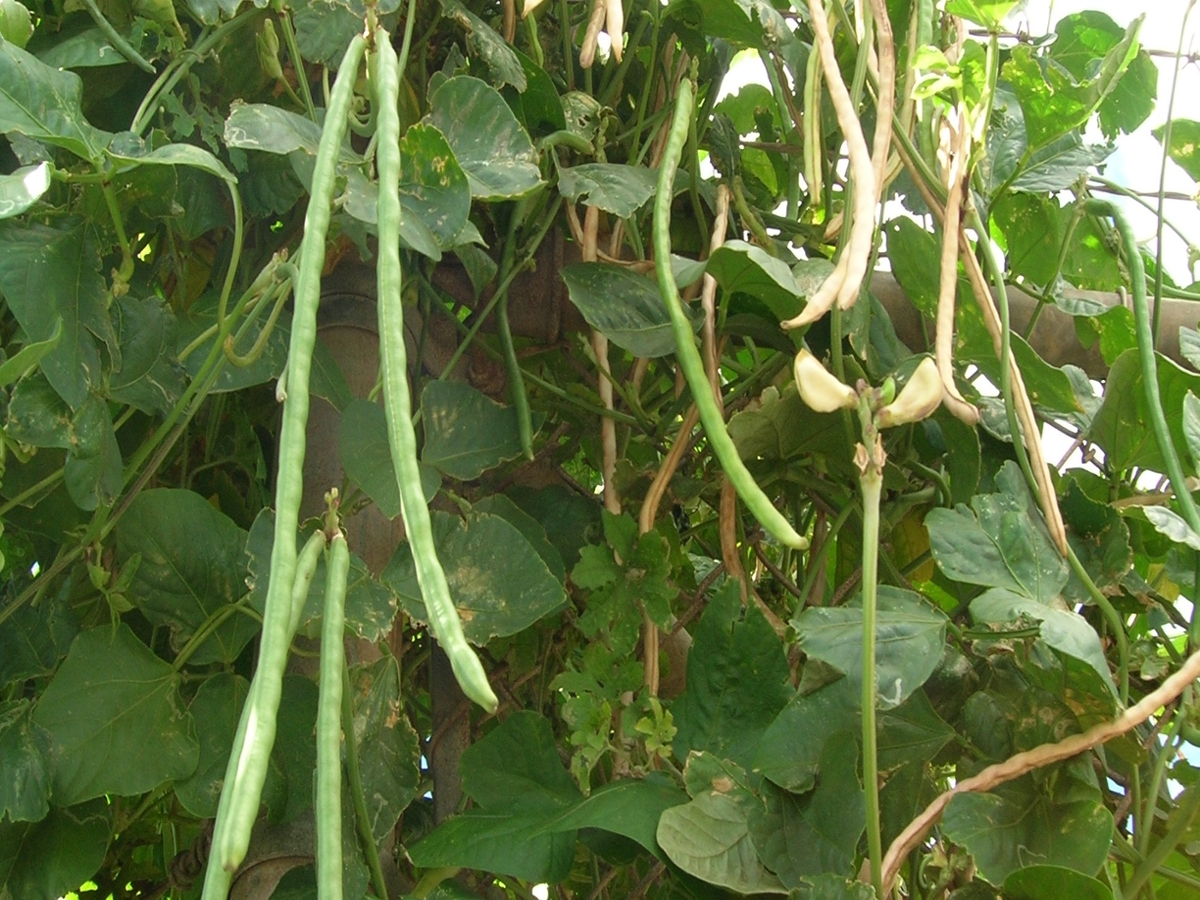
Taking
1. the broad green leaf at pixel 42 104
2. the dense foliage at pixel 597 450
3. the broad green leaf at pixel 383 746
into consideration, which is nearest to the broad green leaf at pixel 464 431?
the dense foliage at pixel 597 450

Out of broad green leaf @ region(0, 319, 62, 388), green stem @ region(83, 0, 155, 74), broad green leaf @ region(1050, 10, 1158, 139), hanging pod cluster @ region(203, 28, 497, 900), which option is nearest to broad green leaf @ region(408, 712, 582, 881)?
hanging pod cluster @ region(203, 28, 497, 900)

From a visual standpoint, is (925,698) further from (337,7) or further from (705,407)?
(337,7)

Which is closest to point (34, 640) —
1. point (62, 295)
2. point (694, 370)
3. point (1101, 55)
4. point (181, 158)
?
point (62, 295)

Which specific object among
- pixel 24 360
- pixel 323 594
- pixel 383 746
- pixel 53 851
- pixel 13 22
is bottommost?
pixel 53 851

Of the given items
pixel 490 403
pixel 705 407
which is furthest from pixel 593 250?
pixel 705 407

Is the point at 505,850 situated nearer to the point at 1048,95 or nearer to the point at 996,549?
the point at 996,549

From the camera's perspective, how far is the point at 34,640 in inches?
25.5

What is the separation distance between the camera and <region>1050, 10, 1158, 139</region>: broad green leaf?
2.47 ft

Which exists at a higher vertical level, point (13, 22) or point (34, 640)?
point (13, 22)

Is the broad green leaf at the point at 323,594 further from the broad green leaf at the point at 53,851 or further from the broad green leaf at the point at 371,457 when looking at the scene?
the broad green leaf at the point at 53,851

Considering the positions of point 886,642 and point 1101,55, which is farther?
point 1101,55

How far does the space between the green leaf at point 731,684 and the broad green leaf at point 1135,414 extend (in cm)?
26

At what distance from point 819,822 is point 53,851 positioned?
17.3 inches

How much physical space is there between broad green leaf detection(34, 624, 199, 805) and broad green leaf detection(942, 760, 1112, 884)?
1.35 feet
